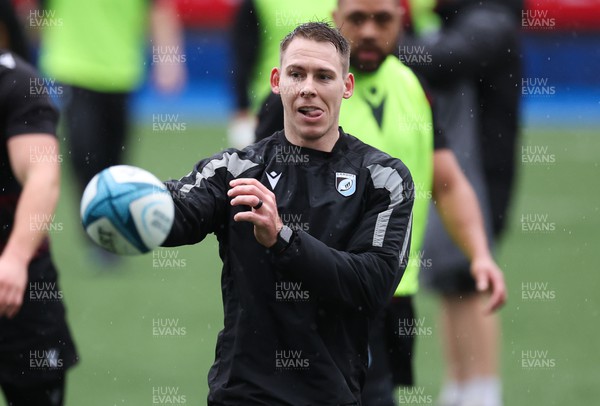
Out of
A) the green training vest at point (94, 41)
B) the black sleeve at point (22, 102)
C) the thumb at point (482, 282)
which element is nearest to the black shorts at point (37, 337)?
the black sleeve at point (22, 102)

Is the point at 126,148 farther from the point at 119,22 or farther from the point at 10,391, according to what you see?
the point at 10,391

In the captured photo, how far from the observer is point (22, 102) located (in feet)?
17.8

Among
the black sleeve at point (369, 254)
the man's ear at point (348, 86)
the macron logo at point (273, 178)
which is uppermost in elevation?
the man's ear at point (348, 86)

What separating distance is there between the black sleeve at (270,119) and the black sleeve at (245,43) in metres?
2.17

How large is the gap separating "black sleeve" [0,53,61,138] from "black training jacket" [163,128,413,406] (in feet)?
4.99

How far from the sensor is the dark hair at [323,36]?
4.24m

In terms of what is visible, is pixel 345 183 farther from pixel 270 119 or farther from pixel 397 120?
pixel 397 120

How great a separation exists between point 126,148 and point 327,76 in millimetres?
7685

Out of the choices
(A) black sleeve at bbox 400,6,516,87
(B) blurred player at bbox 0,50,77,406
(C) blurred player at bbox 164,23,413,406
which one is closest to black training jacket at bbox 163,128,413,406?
(C) blurred player at bbox 164,23,413,406

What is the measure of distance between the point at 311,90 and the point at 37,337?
209 cm

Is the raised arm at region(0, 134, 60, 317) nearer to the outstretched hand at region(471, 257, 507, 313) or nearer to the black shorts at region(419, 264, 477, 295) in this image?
the outstretched hand at region(471, 257, 507, 313)

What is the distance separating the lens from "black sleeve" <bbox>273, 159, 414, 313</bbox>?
383 centimetres

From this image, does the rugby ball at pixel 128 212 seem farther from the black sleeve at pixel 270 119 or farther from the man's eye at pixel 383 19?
the man's eye at pixel 383 19

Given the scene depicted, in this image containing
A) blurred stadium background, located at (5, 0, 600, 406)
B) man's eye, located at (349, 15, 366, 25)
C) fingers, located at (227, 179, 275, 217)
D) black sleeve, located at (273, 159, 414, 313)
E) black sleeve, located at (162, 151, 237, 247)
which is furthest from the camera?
blurred stadium background, located at (5, 0, 600, 406)
